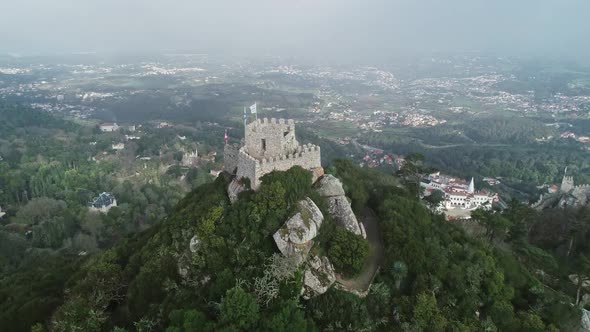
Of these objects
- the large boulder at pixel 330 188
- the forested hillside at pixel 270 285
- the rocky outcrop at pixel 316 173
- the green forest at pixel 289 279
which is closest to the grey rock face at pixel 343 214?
the large boulder at pixel 330 188

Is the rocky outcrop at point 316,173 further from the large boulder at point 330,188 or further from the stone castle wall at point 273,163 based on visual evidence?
the large boulder at point 330,188

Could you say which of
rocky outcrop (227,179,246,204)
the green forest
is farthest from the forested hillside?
rocky outcrop (227,179,246,204)

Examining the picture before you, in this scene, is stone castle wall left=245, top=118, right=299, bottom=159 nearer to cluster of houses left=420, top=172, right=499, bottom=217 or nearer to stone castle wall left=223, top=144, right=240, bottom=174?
stone castle wall left=223, top=144, right=240, bottom=174

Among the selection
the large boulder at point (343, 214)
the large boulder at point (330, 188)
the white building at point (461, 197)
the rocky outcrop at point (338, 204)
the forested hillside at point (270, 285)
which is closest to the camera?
the forested hillside at point (270, 285)

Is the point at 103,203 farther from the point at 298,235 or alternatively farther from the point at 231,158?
the point at 298,235

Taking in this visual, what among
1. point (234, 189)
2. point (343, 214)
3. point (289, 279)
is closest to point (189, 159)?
point (234, 189)

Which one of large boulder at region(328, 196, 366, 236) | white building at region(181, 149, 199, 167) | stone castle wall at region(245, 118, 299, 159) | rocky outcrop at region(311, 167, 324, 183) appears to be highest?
stone castle wall at region(245, 118, 299, 159)

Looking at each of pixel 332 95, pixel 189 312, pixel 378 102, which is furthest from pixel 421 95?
pixel 189 312
